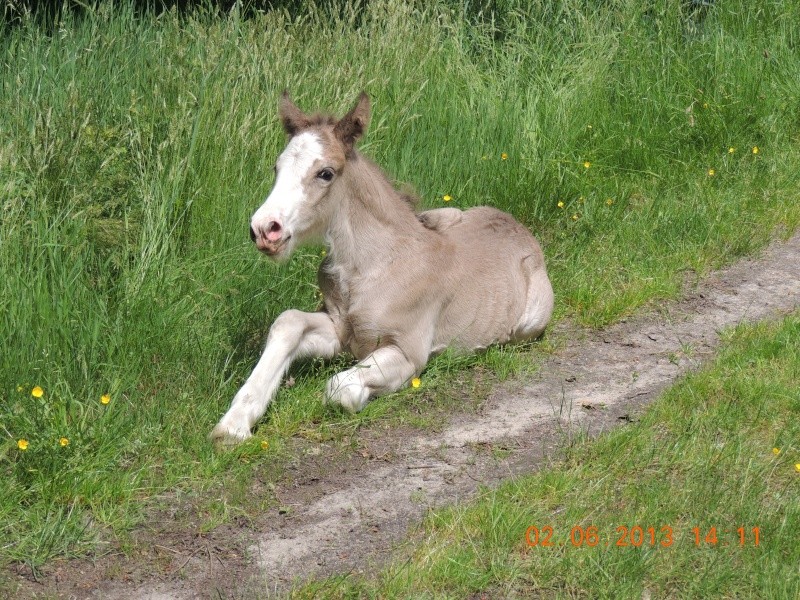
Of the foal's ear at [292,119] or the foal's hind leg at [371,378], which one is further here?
the foal's ear at [292,119]

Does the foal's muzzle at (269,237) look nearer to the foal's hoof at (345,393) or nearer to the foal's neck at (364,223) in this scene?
the foal's neck at (364,223)

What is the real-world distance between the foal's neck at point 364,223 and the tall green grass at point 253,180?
0.62m

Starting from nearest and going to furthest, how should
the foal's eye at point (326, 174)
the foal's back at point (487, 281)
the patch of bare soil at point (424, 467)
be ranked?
the patch of bare soil at point (424, 467) < the foal's eye at point (326, 174) < the foal's back at point (487, 281)

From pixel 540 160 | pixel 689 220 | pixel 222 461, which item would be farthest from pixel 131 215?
pixel 689 220

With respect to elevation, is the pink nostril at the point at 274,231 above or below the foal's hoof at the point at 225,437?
above

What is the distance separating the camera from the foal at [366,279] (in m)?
5.24

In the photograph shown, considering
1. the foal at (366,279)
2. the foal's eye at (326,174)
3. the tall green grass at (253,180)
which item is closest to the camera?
the tall green grass at (253,180)

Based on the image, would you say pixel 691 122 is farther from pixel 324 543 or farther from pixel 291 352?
pixel 324 543

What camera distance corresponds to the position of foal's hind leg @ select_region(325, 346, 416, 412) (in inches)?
209

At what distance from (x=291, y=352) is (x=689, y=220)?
12.0 ft

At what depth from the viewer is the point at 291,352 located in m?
5.35

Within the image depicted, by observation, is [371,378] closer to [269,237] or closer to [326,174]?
[269,237]

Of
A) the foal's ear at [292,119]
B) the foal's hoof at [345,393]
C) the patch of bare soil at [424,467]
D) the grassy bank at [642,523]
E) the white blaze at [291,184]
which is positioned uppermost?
the foal's ear at [292,119]
